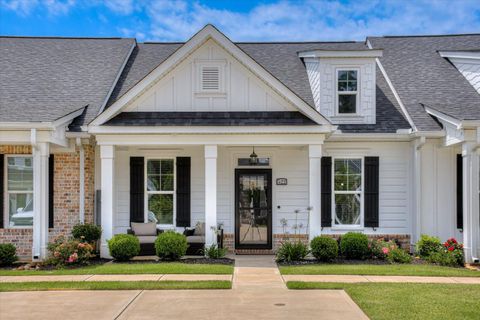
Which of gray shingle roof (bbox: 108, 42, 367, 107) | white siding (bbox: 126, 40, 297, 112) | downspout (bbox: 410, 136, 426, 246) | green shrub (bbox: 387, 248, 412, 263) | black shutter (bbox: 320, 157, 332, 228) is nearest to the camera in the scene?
green shrub (bbox: 387, 248, 412, 263)

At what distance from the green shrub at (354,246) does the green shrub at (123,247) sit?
16.2ft

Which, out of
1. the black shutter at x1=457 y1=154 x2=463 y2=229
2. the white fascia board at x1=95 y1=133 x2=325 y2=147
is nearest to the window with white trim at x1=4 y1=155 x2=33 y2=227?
the white fascia board at x1=95 y1=133 x2=325 y2=147

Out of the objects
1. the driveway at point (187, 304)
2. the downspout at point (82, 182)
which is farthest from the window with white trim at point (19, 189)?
the driveway at point (187, 304)

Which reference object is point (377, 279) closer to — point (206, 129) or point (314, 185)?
point (314, 185)

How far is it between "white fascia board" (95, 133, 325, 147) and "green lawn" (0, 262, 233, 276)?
9.77 feet

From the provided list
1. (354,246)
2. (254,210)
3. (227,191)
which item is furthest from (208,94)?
(354,246)

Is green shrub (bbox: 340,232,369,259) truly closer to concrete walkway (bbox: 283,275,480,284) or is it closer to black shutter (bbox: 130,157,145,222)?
concrete walkway (bbox: 283,275,480,284)

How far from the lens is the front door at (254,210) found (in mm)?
14625

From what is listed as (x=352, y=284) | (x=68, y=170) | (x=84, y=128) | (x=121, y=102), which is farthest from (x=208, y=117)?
(x=352, y=284)

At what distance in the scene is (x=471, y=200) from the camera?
1234 centimetres

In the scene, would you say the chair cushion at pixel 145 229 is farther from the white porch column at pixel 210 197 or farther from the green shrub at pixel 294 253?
the green shrub at pixel 294 253

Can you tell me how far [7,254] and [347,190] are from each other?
858 cm

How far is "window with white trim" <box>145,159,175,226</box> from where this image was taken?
1457cm

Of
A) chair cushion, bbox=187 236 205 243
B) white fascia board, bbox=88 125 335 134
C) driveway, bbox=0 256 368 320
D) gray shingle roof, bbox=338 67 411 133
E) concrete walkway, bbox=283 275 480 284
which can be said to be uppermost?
gray shingle roof, bbox=338 67 411 133
